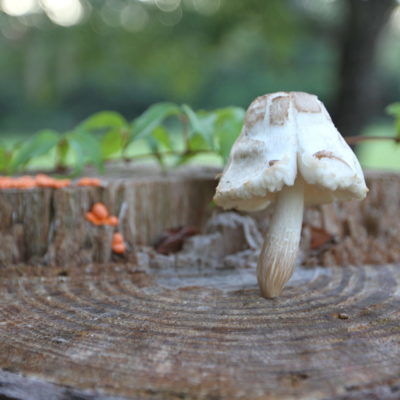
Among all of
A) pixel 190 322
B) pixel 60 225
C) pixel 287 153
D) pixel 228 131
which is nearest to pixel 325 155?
pixel 287 153

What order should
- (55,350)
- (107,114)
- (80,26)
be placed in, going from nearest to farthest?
(55,350) → (107,114) → (80,26)

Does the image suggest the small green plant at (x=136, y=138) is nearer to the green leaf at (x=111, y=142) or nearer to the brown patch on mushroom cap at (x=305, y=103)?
the green leaf at (x=111, y=142)

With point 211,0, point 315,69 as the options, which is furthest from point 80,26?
point 315,69

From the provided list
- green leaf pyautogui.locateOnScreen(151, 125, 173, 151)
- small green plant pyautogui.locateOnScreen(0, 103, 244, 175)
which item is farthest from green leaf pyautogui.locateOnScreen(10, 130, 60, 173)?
green leaf pyautogui.locateOnScreen(151, 125, 173, 151)

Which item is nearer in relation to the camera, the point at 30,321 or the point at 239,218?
the point at 30,321

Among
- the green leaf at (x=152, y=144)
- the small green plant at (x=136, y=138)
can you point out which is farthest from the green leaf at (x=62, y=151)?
the green leaf at (x=152, y=144)

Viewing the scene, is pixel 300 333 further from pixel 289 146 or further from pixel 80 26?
pixel 80 26

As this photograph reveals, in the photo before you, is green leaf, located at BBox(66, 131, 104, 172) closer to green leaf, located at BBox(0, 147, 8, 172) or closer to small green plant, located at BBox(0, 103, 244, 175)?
small green plant, located at BBox(0, 103, 244, 175)
